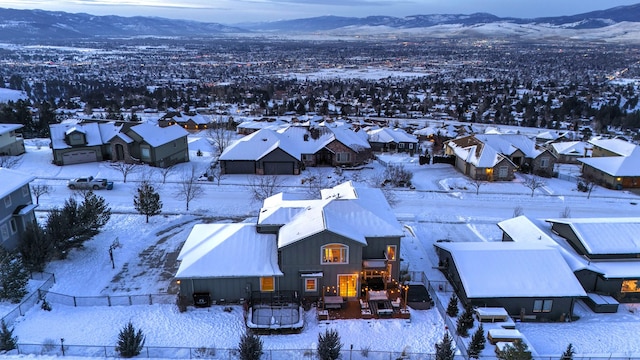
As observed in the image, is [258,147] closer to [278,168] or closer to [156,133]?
[278,168]

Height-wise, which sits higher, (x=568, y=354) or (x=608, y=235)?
(x=608, y=235)

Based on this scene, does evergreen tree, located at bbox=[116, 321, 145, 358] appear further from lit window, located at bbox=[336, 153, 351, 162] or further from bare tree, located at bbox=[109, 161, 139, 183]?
lit window, located at bbox=[336, 153, 351, 162]

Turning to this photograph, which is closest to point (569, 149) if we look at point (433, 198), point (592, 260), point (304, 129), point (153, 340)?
point (433, 198)

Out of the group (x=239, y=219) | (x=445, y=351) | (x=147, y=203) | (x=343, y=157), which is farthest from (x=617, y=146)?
(x=147, y=203)

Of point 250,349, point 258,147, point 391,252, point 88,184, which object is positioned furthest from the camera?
point 258,147

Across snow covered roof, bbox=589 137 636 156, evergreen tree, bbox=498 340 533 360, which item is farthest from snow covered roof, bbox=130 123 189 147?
snow covered roof, bbox=589 137 636 156

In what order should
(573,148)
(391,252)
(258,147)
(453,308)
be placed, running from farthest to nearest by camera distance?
(573,148), (258,147), (391,252), (453,308)
